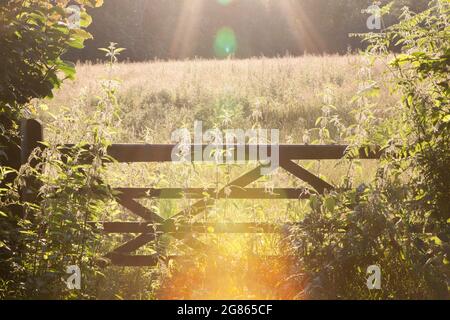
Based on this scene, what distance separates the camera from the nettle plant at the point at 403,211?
448 cm

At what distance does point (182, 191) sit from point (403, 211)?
200 cm

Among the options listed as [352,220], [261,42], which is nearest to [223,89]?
[352,220]

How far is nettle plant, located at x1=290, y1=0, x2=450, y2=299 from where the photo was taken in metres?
4.48

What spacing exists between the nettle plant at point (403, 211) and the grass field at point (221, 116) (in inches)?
17.7

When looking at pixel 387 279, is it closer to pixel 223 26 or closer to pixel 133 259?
pixel 133 259

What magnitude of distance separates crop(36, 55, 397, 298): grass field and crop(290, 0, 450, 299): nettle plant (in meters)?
0.45
